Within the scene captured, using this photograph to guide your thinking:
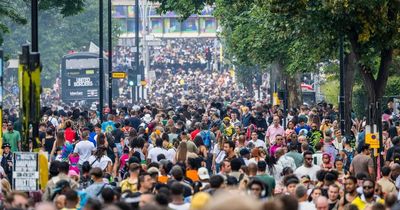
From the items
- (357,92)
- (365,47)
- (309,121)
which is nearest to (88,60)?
(357,92)

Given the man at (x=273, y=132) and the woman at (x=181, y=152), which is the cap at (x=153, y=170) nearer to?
the woman at (x=181, y=152)

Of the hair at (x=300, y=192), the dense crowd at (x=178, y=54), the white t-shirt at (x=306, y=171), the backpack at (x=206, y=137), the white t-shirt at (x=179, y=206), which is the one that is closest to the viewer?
the white t-shirt at (x=179, y=206)

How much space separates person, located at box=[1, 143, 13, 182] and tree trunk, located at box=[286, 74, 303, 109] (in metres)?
28.6

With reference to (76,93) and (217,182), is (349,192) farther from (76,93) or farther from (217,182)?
(76,93)

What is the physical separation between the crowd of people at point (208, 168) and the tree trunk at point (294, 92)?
42.0 feet

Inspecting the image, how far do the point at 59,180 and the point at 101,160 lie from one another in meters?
6.56

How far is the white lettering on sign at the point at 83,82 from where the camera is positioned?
77625mm

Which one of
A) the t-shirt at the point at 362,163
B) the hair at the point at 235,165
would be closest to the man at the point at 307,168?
the t-shirt at the point at 362,163

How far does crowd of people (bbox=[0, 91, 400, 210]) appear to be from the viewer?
18.2 m

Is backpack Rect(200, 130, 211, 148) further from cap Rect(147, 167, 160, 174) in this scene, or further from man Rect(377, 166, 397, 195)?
cap Rect(147, 167, 160, 174)

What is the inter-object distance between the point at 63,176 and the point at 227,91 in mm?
82490

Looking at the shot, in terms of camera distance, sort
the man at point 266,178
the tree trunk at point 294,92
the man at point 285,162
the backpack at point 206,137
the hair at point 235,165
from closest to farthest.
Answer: the man at point 266,178 < the hair at point 235,165 < the man at point 285,162 < the backpack at point 206,137 < the tree trunk at point 294,92

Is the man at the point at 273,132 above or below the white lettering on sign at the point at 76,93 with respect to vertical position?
below

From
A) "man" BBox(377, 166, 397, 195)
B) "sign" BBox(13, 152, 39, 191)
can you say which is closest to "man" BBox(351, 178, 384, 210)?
"man" BBox(377, 166, 397, 195)
